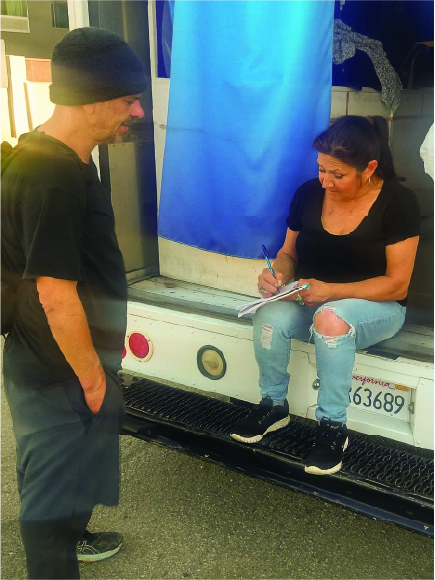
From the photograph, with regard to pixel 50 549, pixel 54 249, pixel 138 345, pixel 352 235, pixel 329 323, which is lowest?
pixel 50 549

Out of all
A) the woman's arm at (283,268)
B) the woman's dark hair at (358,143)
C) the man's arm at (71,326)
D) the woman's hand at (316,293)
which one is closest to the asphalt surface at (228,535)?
the woman's hand at (316,293)

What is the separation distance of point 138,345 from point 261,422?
73 centimetres

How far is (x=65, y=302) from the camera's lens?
6.24 ft

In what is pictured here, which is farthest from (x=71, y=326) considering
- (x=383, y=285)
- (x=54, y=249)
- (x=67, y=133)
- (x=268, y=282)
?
(x=383, y=285)

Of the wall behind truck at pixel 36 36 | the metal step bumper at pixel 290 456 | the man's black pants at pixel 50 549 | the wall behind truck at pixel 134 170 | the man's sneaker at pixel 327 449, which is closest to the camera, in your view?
the man's black pants at pixel 50 549

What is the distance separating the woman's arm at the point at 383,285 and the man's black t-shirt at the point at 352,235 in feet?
0.14

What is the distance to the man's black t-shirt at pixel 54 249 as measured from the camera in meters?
1.84

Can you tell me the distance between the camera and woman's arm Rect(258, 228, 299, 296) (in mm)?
2852

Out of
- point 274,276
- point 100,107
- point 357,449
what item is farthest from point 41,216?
point 357,449

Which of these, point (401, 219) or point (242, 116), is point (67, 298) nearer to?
point (242, 116)

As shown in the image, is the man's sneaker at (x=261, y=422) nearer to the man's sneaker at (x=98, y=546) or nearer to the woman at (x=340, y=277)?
the woman at (x=340, y=277)

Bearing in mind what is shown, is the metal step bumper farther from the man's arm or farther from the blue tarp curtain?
the man's arm

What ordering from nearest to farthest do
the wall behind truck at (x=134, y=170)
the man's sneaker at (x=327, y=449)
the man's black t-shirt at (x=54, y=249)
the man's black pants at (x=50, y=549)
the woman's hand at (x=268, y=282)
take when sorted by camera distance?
the man's black t-shirt at (x=54, y=249)
the man's black pants at (x=50, y=549)
the man's sneaker at (x=327, y=449)
the woman's hand at (x=268, y=282)
the wall behind truck at (x=134, y=170)

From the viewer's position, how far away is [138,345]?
10.3 ft
